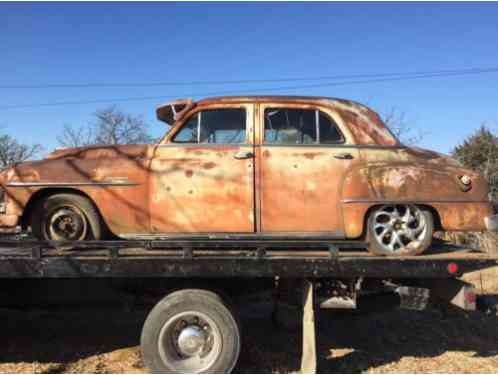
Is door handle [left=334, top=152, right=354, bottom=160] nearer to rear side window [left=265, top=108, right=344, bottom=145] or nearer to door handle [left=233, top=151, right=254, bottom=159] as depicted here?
rear side window [left=265, top=108, right=344, bottom=145]

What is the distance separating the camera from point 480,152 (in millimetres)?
21219

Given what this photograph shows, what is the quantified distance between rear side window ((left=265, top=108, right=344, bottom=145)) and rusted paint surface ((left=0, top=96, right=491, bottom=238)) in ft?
0.42

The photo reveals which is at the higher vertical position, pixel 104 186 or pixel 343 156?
pixel 343 156

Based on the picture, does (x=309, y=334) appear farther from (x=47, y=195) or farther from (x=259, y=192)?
(x=47, y=195)

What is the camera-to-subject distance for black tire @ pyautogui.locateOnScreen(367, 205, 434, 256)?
3.64m

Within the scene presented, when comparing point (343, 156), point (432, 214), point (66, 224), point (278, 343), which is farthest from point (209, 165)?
point (278, 343)

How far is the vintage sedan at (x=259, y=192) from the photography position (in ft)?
12.0

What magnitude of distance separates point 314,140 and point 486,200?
5.73 ft

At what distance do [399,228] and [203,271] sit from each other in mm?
1924

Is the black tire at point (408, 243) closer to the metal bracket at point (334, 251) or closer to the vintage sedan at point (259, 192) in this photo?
the vintage sedan at point (259, 192)

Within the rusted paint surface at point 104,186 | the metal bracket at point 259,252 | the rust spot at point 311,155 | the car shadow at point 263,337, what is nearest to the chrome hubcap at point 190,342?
the car shadow at point 263,337

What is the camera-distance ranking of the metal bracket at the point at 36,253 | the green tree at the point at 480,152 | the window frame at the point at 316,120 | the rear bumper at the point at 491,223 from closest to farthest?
the metal bracket at the point at 36,253 → the rear bumper at the point at 491,223 → the window frame at the point at 316,120 → the green tree at the point at 480,152

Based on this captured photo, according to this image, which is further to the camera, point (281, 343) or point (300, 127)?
point (281, 343)

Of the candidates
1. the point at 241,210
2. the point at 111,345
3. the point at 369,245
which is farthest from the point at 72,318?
the point at 369,245
